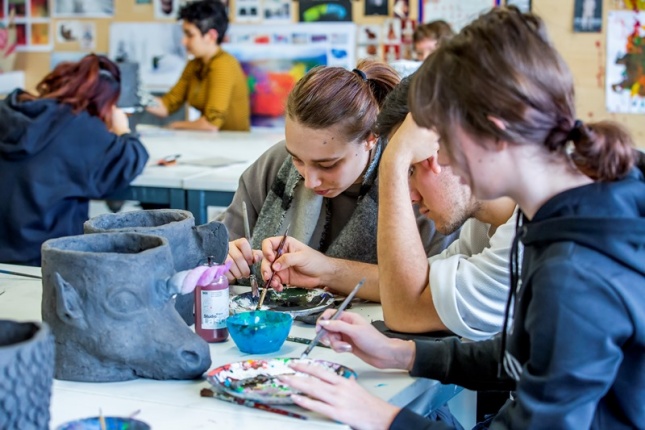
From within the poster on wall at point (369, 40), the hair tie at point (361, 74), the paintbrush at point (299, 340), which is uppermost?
the poster on wall at point (369, 40)

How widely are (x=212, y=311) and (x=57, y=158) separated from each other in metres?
1.67

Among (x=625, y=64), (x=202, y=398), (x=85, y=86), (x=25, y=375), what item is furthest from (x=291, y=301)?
(x=625, y=64)

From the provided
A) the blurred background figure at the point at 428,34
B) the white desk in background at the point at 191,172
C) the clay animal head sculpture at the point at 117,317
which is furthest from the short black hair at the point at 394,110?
the blurred background figure at the point at 428,34

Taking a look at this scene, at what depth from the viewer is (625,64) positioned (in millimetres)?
4672

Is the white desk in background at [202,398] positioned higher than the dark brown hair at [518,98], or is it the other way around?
the dark brown hair at [518,98]

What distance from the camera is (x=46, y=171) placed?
116 inches

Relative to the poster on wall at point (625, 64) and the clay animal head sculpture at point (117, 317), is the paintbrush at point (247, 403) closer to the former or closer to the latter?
the clay animal head sculpture at point (117, 317)

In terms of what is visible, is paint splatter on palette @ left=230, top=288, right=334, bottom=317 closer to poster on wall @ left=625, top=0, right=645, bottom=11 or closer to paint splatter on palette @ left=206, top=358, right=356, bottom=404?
paint splatter on palette @ left=206, top=358, right=356, bottom=404

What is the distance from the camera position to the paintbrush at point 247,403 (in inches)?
45.0

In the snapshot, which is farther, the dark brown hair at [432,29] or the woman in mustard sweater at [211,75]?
the woman in mustard sweater at [211,75]

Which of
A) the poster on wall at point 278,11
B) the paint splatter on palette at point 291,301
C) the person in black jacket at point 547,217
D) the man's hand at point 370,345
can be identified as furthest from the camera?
the poster on wall at point 278,11

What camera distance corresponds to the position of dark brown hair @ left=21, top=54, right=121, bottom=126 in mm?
3010

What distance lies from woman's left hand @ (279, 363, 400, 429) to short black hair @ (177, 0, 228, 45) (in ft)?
14.0

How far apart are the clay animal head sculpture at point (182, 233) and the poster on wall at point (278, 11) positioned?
13.4 ft
